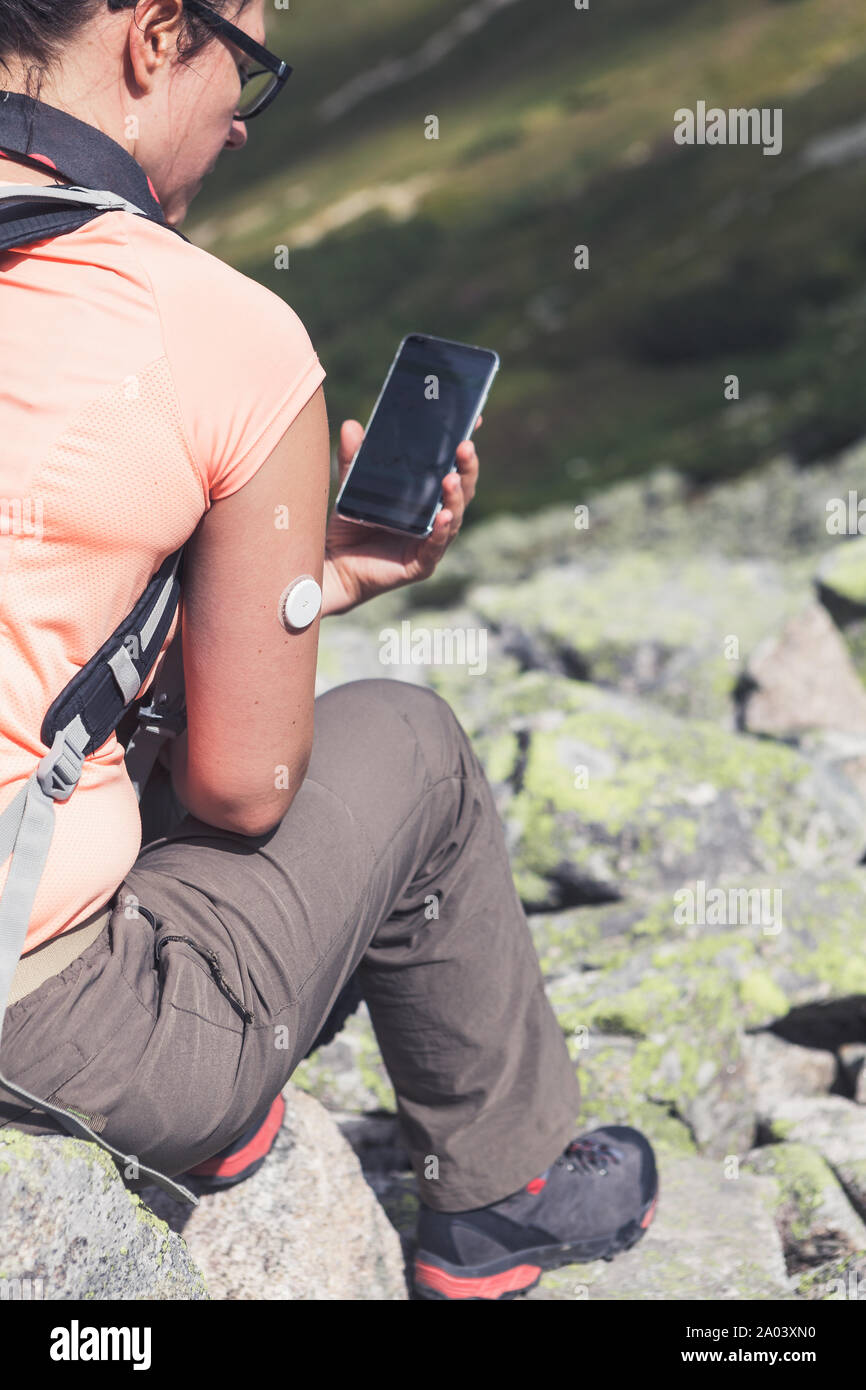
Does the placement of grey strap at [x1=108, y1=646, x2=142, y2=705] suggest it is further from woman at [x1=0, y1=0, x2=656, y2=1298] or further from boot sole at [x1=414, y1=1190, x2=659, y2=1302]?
boot sole at [x1=414, y1=1190, x2=659, y2=1302]

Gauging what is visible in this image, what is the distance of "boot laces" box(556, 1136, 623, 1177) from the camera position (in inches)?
152

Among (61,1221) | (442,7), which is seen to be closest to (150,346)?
(61,1221)

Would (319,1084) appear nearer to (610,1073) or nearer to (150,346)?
(610,1073)

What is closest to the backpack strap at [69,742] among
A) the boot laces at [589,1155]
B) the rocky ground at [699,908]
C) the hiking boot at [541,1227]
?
the hiking boot at [541,1227]

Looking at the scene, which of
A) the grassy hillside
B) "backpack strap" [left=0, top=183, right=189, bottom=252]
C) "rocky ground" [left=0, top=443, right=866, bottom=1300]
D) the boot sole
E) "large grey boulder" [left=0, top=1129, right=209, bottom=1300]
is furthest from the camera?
the grassy hillside

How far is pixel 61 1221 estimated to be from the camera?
2621mm

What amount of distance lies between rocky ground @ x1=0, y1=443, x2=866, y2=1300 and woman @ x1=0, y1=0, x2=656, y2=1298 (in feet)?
1.04

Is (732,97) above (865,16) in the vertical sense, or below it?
below

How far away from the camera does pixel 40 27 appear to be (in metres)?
2.58

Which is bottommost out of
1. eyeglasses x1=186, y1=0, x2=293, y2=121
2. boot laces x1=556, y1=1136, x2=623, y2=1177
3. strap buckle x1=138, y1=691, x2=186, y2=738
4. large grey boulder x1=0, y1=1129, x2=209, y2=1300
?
boot laces x1=556, y1=1136, x2=623, y2=1177

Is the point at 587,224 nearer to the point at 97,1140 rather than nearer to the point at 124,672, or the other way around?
the point at 124,672

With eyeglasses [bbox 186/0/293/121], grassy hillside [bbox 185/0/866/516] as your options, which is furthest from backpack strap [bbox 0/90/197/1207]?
grassy hillside [bbox 185/0/866/516]

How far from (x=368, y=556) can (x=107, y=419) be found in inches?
62.6
